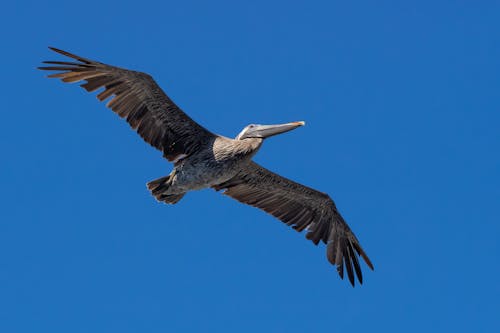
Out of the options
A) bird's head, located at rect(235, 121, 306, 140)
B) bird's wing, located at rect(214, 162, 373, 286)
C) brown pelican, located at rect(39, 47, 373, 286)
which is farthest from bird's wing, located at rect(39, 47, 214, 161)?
bird's wing, located at rect(214, 162, 373, 286)

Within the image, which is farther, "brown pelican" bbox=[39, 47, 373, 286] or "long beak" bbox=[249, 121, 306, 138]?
"long beak" bbox=[249, 121, 306, 138]

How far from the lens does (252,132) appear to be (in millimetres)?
15156

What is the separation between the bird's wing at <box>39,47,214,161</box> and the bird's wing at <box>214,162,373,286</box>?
5.07 ft

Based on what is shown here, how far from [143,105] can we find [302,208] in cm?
409

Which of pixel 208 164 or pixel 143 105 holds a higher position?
pixel 143 105

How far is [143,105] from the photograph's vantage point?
15.0 meters

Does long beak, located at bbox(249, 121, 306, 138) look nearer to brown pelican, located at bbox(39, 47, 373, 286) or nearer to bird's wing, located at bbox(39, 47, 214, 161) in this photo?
brown pelican, located at bbox(39, 47, 373, 286)

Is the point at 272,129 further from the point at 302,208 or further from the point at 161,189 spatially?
the point at 302,208

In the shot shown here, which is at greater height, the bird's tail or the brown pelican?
the brown pelican

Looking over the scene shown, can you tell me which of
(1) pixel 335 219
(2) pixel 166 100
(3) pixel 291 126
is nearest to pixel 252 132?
(3) pixel 291 126

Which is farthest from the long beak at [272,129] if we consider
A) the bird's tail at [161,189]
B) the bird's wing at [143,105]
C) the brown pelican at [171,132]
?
the bird's tail at [161,189]

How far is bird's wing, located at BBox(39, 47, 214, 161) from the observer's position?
14.5 metres

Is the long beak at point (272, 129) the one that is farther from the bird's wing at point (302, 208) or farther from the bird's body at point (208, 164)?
the bird's wing at point (302, 208)

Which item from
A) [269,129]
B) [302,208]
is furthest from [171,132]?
[302,208]
